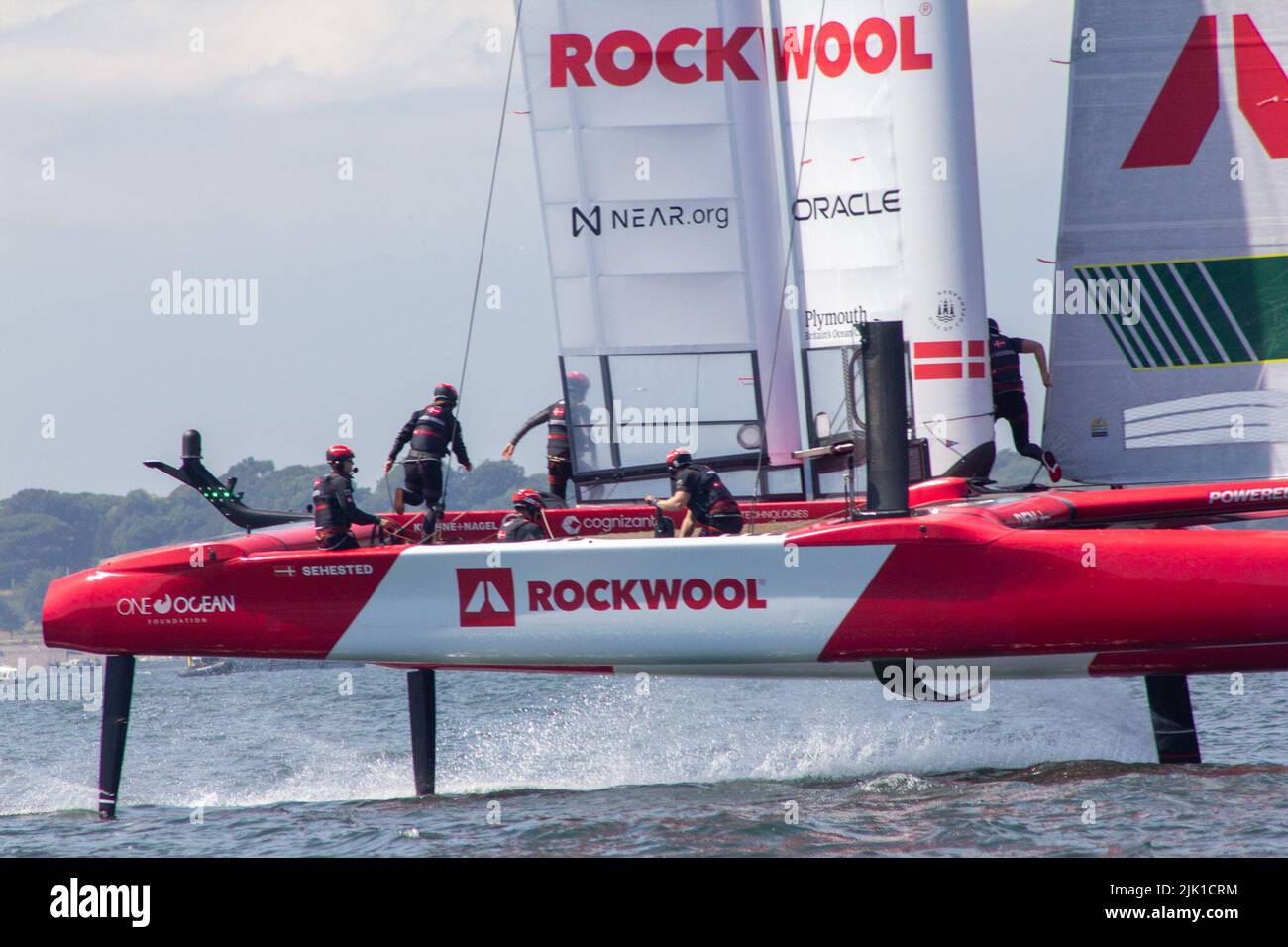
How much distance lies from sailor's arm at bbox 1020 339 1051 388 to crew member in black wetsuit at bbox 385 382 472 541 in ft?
12.5

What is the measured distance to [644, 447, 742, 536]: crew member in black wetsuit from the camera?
30.8ft

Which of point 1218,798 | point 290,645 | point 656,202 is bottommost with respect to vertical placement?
point 1218,798

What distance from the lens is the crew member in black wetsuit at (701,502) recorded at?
939cm

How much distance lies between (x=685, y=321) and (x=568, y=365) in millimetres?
895

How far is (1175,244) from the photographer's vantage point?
10.3 meters

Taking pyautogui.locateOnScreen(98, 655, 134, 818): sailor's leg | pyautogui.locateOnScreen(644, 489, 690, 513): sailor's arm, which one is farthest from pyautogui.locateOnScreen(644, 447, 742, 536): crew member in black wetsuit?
pyautogui.locateOnScreen(98, 655, 134, 818): sailor's leg

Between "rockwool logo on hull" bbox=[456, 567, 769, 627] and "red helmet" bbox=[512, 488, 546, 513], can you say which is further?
"red helmet" bbox=[512, 488, 546, 513]

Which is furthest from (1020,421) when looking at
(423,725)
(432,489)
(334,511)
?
(334,511)

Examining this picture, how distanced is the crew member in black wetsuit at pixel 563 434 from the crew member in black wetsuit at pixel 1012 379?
2.79 m

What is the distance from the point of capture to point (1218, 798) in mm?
8695

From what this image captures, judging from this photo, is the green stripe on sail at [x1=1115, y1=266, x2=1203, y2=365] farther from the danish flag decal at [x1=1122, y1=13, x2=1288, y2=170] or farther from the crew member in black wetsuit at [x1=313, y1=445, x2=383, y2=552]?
the crew member in black wetsuit at [x1=313, y1=445, x2=383, y2=552]

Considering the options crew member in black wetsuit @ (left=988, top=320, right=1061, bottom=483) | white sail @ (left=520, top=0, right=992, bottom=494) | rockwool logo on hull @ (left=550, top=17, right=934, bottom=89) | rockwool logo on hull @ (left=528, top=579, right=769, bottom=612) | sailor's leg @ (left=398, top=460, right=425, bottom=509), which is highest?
rockwool logo on hull @ (left=550, top=17, right=934, bottom=89)
